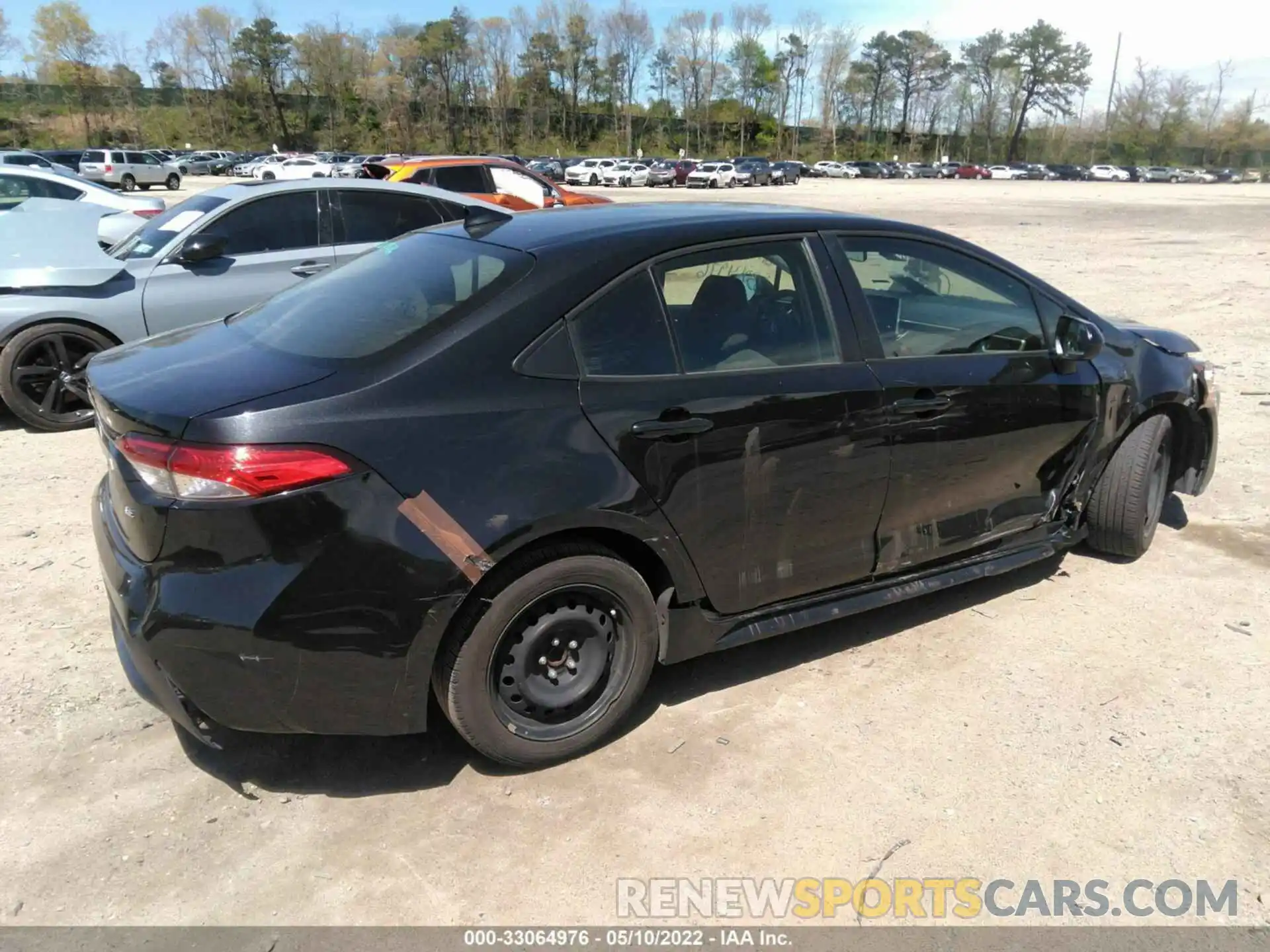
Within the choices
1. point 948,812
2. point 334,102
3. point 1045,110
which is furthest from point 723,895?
point 1045,110

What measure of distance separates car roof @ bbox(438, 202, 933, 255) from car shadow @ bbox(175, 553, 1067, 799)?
159 centimetres

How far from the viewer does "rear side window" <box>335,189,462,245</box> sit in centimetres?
721

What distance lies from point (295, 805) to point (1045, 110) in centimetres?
13203

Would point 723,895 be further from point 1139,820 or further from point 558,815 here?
point 1139,820

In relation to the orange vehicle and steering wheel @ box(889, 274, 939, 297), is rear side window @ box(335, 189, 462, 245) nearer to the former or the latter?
steering wheel @ box(889, 274, 939, 297)

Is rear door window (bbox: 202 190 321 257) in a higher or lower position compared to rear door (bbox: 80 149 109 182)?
lower

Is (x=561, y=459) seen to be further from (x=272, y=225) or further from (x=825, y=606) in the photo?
(x=272, y=225)

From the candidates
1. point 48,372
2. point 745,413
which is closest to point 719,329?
point 745,413

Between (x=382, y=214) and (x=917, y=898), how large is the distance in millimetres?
6468

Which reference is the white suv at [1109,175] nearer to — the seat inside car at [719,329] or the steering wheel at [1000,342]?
the steering wheel at [1000,342]

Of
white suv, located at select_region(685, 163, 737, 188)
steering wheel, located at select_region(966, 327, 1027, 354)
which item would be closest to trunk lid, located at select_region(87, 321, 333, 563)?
steering wheel, located at select_region(966, 327, 1027, 354)

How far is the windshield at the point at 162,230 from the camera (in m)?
6.71

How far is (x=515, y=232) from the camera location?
3271 mm

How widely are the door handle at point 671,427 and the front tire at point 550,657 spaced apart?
1.28 feet
